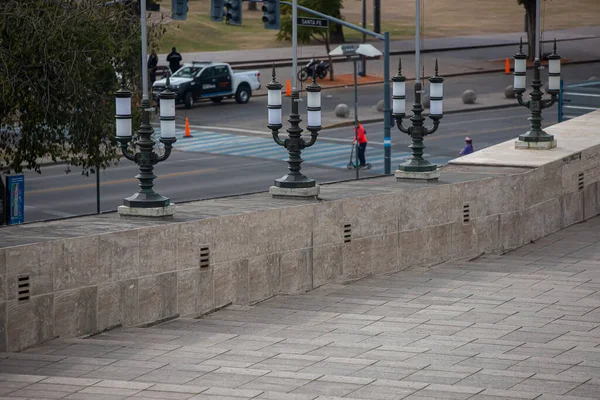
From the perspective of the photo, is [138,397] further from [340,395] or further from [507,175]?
[507,175]

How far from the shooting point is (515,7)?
91250 mm

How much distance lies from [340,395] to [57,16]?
1361 cm

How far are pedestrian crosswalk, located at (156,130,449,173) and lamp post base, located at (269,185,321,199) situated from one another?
59.3ft

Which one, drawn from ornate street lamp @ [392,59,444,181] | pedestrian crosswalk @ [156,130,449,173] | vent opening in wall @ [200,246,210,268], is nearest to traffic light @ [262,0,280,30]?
pedestrian crosswalk @ [156,130,449,173]

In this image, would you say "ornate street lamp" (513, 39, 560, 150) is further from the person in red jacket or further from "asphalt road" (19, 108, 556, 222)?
the person in red jacket

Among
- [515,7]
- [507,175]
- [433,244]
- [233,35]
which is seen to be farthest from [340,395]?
[515,7]

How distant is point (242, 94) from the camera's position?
53.6 m

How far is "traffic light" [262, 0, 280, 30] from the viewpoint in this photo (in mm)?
32406

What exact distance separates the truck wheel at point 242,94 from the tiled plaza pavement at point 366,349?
114 feet

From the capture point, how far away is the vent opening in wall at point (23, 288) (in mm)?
14109

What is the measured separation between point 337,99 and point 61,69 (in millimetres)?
31453

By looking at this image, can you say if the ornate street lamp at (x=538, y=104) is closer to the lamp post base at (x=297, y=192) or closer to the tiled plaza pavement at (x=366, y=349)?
the tiled plaza pavement at (x=366, y=349)

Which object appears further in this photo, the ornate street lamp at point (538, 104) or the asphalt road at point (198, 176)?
the asphalt road at point (198, 176)

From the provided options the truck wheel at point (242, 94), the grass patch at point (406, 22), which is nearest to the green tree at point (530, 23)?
the grass patch at point (406, 22)
